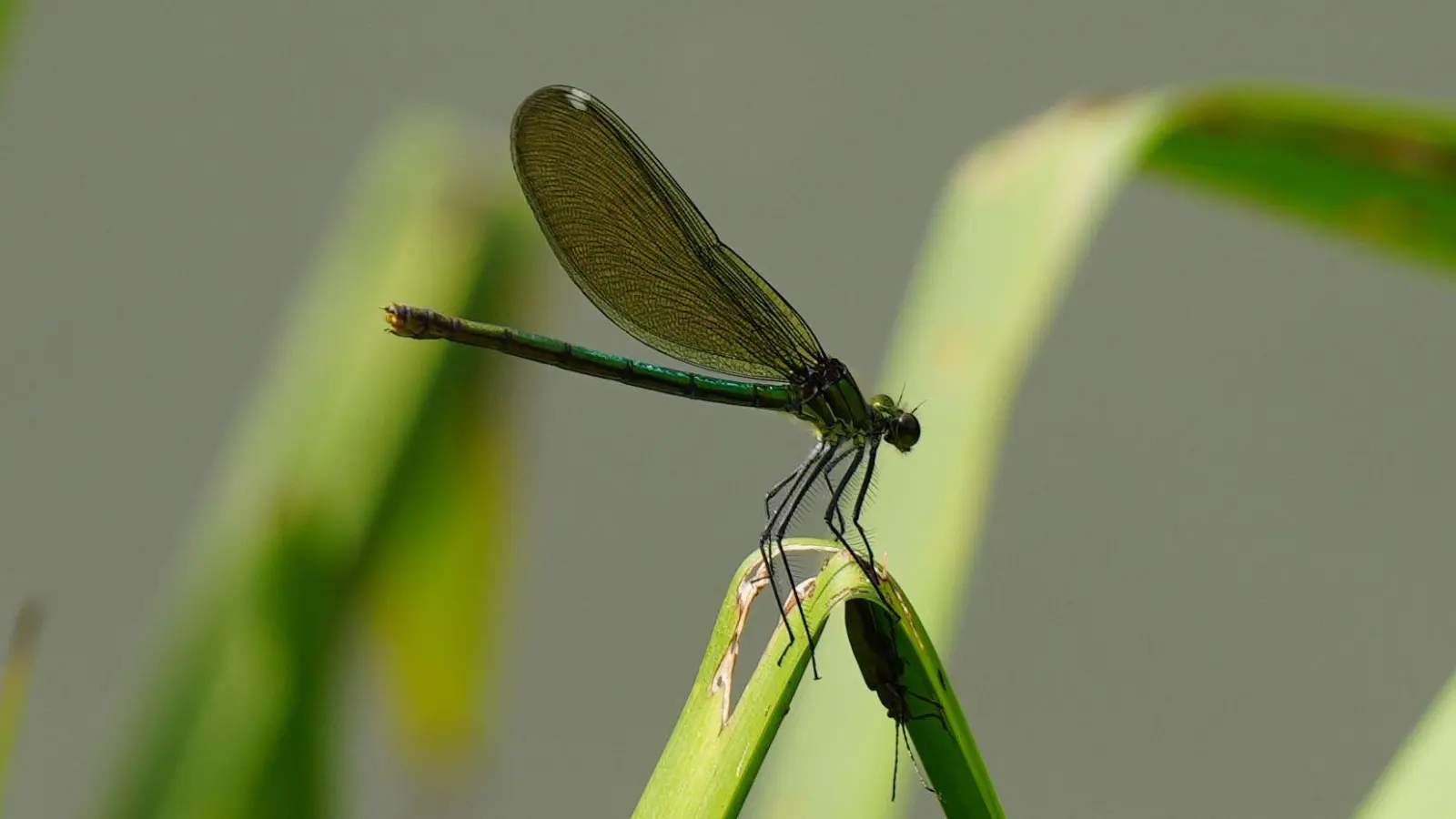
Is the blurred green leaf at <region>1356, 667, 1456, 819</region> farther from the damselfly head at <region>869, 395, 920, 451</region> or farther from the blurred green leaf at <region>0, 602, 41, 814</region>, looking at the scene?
the blurred green leaf at <region>0, 602, 41, 814</region>

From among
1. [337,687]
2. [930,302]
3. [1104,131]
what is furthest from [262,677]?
[1104,131]

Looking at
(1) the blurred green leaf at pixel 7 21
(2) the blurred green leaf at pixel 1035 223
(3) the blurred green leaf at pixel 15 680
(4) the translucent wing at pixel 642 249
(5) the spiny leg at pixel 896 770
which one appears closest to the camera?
(3) the blurred green leaf at pixel 15 680

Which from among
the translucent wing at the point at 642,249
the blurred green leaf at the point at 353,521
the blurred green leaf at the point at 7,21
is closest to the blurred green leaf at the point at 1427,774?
the translucent wing at the point at 642,249

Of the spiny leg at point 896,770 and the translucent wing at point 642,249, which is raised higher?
the translucent wing at point 642,249

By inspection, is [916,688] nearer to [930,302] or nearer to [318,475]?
[930,302]

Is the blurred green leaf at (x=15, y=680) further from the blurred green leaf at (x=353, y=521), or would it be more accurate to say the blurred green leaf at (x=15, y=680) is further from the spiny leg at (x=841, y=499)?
the blurred green leaf at (x=353, y=521)

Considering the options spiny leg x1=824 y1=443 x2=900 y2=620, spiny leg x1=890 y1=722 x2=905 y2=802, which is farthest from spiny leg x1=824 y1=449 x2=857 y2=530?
spiny leg x1=890 y1=722 x2=905 y2=802

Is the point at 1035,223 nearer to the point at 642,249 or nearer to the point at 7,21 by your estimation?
the point at 642,249
